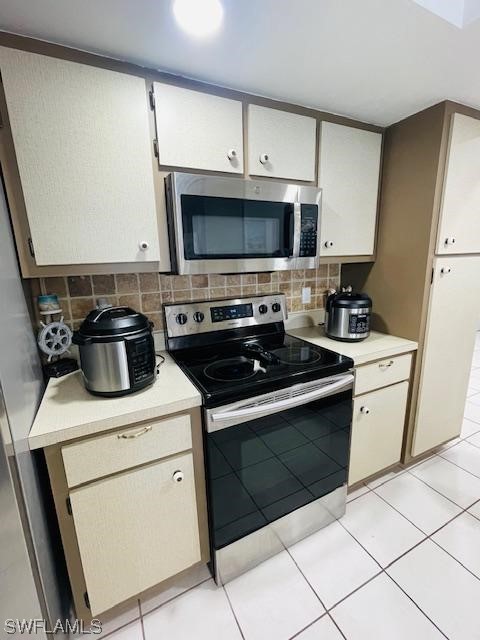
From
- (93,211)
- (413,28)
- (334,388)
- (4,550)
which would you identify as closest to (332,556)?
(334,388)

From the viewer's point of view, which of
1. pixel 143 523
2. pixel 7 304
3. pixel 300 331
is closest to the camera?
pixel 7 304

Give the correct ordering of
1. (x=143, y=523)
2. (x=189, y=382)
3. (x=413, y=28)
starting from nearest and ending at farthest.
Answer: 1. (x=413, y=28)
2. (x=143, y=523)
3. (x=189, y=382)

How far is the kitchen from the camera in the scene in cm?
90

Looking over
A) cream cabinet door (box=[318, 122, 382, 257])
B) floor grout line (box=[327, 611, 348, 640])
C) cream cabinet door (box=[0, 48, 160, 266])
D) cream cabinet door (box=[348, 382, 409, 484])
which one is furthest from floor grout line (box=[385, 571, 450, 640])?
cream cabinet door (box=[0, 48, 160, 266])

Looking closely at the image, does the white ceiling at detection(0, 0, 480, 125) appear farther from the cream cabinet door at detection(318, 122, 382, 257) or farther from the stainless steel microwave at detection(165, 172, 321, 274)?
the stainless steel microwave at detection(165, 172, 321, 274)

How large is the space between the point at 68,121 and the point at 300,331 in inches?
59.5

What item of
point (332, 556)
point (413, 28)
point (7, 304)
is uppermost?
point (413, 28)

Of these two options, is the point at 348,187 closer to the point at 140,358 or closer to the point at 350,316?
the point at 350,316

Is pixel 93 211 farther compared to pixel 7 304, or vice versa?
pixel 93 211

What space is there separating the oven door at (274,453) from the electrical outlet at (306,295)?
69 cm

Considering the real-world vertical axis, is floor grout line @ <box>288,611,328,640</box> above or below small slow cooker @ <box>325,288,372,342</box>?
below

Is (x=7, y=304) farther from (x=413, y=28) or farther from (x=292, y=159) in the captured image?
(x=413, y=28)

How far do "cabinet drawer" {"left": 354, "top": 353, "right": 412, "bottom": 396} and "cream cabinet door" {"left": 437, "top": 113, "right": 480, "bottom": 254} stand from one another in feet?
2.03

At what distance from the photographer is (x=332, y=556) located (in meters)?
1.33
